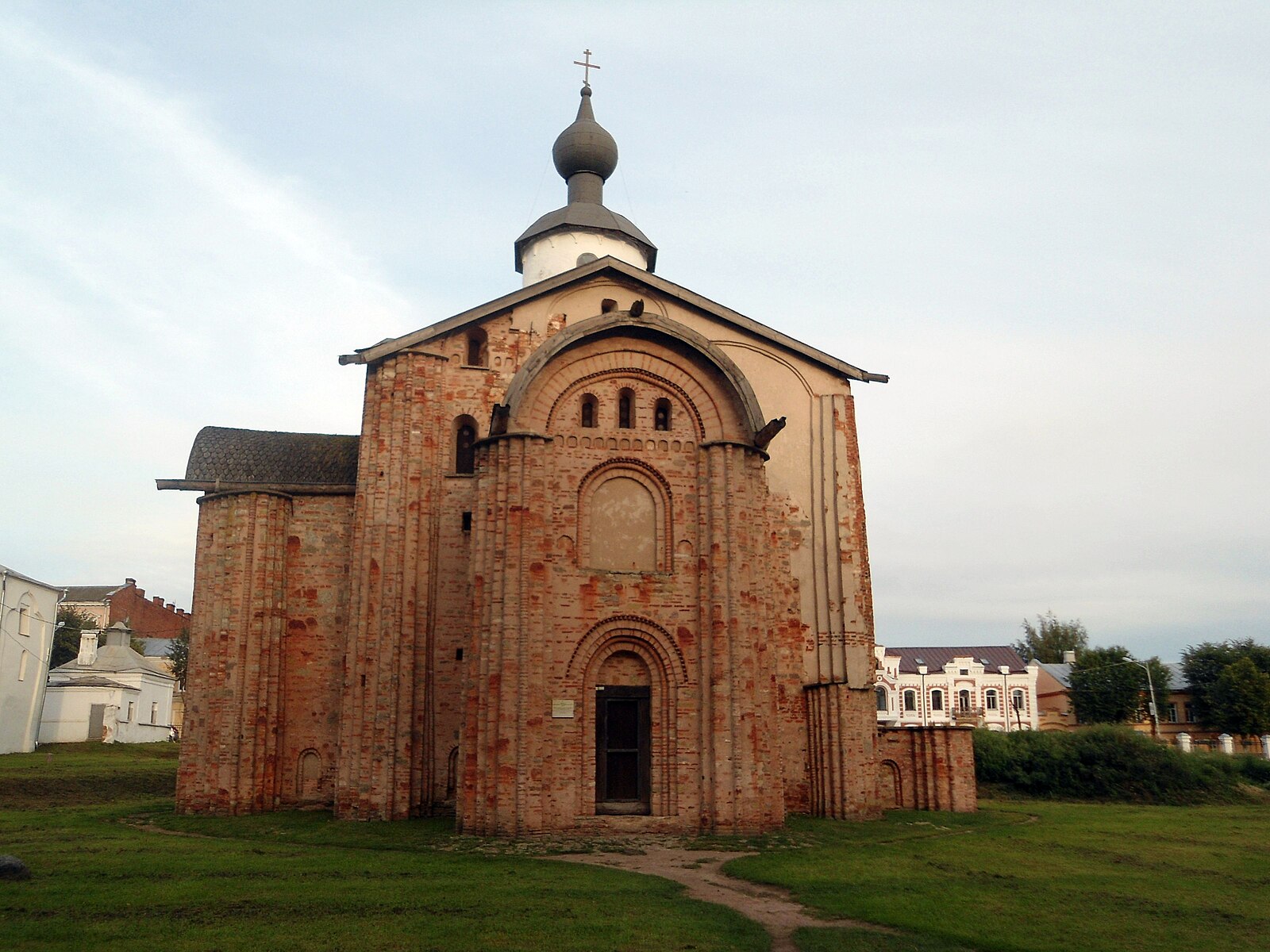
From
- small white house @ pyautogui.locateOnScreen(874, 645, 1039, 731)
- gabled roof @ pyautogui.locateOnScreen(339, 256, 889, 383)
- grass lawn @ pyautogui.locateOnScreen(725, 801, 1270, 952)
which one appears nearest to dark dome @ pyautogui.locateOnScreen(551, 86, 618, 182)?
gabled roof @ pyautogui.locateOnScreen(339, 256, 889, 383)

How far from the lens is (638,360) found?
17.3 metres

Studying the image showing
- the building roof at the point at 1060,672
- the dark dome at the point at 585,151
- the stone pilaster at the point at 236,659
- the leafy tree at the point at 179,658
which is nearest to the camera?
the stone pilaster at the point at 236,659

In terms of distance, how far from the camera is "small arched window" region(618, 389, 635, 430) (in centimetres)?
1742

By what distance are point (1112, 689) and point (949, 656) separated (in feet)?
32.1

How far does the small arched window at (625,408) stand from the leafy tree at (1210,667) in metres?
37.1

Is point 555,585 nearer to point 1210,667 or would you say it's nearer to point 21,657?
point 21,657

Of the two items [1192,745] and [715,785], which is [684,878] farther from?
[1192,745]

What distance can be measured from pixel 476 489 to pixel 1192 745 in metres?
30.0

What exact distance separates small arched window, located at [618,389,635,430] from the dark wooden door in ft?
14.5

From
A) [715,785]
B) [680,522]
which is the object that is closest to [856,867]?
[715,785]

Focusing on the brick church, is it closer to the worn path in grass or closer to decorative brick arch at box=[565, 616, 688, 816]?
decorative brick arch at box=[565, 616, 688, 816]

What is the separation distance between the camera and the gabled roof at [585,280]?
19203 mm

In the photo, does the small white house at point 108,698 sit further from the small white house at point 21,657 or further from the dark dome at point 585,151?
the dark dome at point 585,151

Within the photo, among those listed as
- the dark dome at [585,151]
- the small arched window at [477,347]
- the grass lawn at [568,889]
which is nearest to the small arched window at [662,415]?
the small arched window at [477,347]
